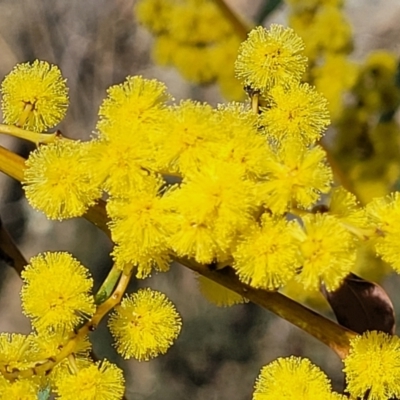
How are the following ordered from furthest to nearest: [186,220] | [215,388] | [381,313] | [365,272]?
[215,388] → [365,272] → [381,313] → [186,220]

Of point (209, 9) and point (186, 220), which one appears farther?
point (209, 9)

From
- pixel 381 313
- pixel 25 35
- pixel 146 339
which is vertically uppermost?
pixel 25 35

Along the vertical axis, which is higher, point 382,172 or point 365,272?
point 382,172

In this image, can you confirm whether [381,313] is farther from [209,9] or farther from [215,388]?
[215,388]

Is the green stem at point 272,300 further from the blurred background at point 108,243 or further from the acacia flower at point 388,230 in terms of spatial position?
the blurred background at point 108,243

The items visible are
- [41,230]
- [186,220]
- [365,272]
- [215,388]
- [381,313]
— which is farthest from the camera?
[41,230]

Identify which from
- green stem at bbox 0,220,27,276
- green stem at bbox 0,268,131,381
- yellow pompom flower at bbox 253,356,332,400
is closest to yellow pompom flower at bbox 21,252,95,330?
green stem at bbox 0,268,131,381

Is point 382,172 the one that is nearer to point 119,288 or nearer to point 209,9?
point 209,9

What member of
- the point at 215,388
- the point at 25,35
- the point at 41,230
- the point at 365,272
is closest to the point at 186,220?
the point at 365,272
